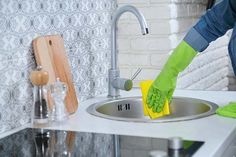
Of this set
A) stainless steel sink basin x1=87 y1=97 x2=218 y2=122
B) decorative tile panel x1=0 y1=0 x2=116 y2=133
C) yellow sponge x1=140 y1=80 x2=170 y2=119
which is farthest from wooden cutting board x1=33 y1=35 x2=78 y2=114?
yellow sponge x1=140 y1=80 x2=170 y2=119

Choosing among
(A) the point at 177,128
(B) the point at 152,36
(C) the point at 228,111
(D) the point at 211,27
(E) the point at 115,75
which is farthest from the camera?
(B) the point at 152,36

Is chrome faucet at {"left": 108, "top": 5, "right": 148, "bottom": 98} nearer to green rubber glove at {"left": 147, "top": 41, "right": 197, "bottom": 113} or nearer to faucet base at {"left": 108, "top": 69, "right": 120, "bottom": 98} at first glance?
faucet base at {"left": 108, "top": 69, "right": 120, "bottom": 98}

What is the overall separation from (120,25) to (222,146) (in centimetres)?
104

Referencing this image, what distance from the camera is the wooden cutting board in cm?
135

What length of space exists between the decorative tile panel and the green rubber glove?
30 cm

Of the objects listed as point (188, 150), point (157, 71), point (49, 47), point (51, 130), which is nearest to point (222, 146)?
point (188, 150)

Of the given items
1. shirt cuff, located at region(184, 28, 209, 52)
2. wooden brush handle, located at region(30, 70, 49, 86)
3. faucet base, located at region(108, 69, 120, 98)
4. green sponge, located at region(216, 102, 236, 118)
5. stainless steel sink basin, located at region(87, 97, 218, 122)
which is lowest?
stainless steel sink basin, located at region(87, 97, 218, 122)

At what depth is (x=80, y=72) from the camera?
1.67 m

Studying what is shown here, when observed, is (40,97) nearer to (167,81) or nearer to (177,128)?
(177,128)

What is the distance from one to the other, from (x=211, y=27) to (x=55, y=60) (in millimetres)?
584

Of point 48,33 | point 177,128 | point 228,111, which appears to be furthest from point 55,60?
point 228,111

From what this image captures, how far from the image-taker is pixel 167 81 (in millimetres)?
1592

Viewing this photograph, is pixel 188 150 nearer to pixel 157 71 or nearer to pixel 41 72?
pixel 41 72

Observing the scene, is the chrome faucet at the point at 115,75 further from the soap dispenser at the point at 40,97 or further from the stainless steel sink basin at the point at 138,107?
the soap dispenser at the point at 40,97
